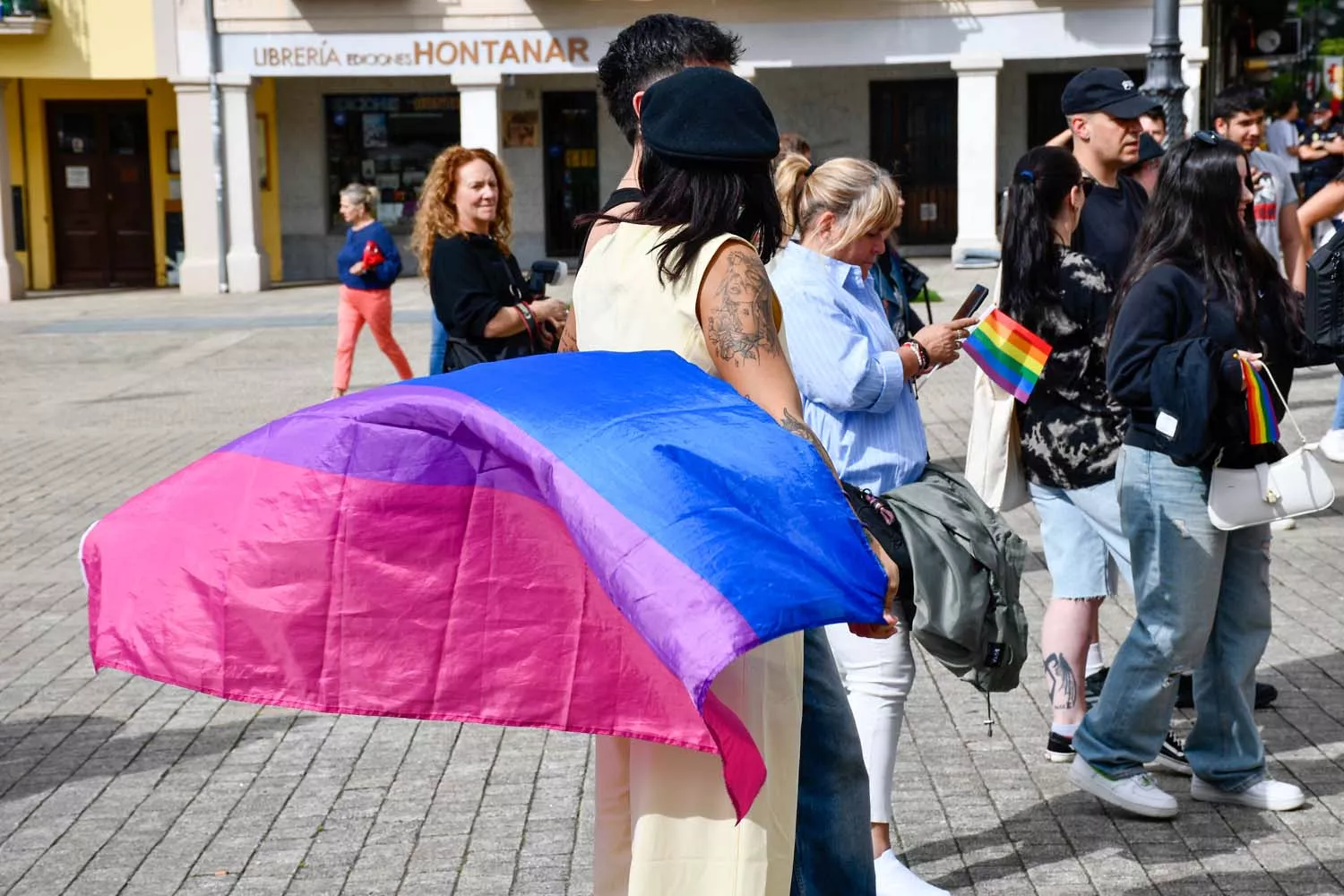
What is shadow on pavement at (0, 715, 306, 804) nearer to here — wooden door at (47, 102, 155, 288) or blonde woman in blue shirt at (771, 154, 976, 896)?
blonde woman in blue shirt at (771, 154, 976, 896)

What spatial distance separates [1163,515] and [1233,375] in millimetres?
410

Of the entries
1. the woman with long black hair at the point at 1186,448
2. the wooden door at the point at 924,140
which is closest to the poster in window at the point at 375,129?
the wooden door at the point at 924,140

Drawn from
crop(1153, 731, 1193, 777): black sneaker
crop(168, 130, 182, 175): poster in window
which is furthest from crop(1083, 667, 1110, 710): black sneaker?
crop(168, 130, 182, 175): poster in window

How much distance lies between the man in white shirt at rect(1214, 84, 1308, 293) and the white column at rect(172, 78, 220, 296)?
19.9 meters

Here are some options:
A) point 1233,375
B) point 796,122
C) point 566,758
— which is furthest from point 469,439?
point 796,122

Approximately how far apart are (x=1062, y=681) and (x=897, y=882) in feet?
3.85

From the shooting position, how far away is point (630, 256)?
311 centimetres

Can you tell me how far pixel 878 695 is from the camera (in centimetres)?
421

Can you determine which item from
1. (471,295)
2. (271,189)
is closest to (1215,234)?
(471,295)

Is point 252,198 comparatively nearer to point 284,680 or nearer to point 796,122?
point 796,122

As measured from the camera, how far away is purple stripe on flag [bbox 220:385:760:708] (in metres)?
2.54

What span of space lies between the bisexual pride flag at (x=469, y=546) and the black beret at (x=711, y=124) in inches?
13.9

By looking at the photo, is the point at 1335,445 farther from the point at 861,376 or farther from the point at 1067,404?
the point at 861,376

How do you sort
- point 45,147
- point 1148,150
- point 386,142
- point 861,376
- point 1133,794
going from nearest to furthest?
point 861,376 < point 1133,794 < point 1148,150 < point 45,147 < point 386,142
